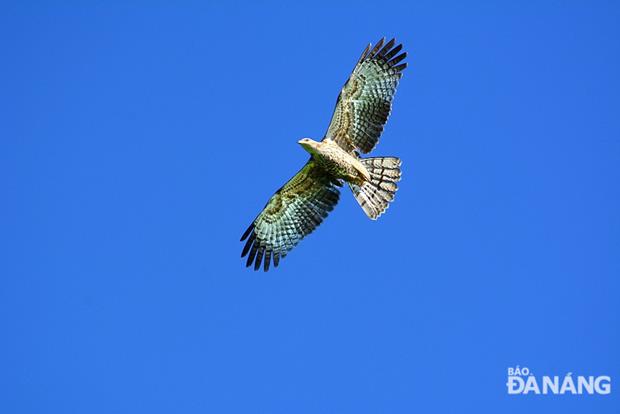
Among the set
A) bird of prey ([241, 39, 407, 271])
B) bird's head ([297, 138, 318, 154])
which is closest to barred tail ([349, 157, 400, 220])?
bird of prey ([241, 39, 407, 271])

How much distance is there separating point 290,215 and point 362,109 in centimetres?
182

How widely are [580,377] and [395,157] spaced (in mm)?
4509

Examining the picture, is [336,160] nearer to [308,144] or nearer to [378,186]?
[308,144]

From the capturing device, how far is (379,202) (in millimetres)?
22562

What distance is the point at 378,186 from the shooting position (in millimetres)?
22578

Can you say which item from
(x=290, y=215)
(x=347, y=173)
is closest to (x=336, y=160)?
(x=347, y=173)

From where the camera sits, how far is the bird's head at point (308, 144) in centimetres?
2188

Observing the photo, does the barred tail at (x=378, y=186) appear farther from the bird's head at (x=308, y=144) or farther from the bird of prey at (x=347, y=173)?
the bird's head at (x=308, y=144)

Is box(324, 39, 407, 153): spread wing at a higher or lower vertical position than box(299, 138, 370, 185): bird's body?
higher

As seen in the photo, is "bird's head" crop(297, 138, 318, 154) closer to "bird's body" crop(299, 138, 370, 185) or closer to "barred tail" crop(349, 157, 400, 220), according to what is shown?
"bird's body" crop(299, 138, 370, 185)

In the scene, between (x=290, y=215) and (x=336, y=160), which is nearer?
(x=336, y=160)

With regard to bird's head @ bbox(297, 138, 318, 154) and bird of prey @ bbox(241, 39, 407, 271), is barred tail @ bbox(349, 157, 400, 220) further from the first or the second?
bird's head @ bbox(297, 138, 318, 154)

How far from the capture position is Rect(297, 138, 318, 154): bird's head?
2188cm

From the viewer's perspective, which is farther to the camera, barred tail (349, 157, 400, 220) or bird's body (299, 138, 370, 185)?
barred tail (349, 157, 400, 220)
